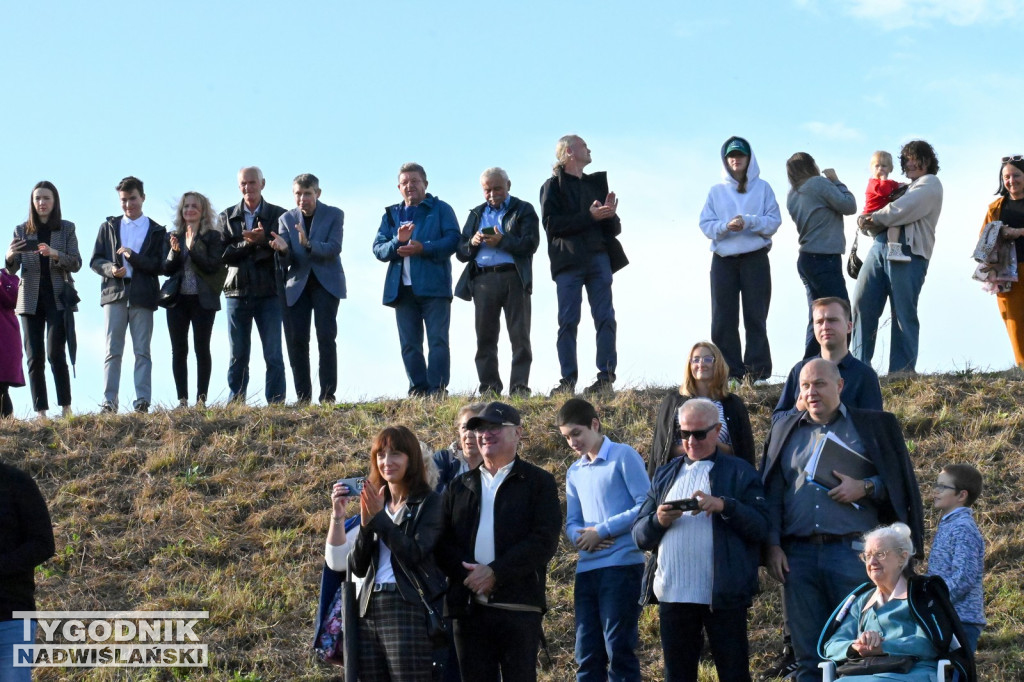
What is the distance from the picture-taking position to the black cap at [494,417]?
709 centimetres

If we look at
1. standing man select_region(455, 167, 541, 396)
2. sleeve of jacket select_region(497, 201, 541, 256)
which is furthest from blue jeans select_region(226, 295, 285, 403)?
sleeve of jacket select_region(497, 201, 541, 256)

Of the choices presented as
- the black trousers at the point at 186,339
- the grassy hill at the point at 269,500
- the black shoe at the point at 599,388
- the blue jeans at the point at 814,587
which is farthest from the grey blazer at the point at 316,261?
the blue jeans at the point at 814,587

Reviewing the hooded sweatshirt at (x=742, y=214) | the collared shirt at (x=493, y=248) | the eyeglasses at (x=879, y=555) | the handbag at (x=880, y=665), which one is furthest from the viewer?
the collared shirt at (x=493, y=248)

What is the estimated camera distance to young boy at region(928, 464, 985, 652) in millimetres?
7465

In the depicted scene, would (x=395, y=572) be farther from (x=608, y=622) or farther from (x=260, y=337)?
(x=260, y=337)

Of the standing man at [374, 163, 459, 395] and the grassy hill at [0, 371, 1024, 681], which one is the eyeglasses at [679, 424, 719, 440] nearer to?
the grassy hill at [0, 371, 1024, 681]

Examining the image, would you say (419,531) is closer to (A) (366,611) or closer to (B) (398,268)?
(A) (366,611)

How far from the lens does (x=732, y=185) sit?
37.4 ft

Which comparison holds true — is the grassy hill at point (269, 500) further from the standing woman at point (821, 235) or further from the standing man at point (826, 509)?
the standing man at point (826, 509)

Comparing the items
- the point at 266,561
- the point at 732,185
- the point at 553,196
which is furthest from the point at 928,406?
the point at 266,561

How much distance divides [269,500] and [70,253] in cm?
370

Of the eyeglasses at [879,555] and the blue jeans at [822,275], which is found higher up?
the blue jeans at [822,275]

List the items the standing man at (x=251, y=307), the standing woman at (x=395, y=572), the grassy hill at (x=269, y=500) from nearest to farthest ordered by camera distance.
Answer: the standing woman at (x=395, y=572), the grassy hill at (x=269, y=500), the standing man at (x=251, y=307)

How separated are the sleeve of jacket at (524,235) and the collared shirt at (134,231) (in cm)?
357
